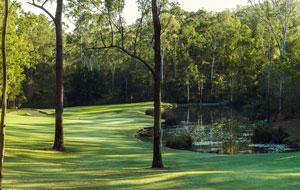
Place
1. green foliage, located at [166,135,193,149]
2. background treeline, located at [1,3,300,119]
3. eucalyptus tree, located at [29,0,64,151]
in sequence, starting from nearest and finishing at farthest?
1. eucalyptus tree, located at [29,0,64,151]
2. green foliage, located at [166,135,193,149]
3. background treeline, located at [1,3,300,119]

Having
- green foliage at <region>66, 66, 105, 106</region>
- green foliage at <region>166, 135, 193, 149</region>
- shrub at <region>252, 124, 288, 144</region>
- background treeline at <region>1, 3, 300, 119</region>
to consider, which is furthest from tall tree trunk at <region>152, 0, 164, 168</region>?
green foliage at <region>66, 66, 105, 106</region>

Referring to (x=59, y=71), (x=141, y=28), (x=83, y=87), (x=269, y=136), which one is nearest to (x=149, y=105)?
(x=83, y=87)

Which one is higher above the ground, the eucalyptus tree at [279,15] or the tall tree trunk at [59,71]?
the eucalyptus tree at [279,15]

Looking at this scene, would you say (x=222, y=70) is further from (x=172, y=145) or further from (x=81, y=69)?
(x=172, y=145)

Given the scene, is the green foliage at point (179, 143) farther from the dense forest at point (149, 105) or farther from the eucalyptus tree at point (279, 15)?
the eucalyptus tree at point (279, 15)

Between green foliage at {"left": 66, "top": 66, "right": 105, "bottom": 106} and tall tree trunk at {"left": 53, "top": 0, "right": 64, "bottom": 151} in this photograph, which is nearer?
tall tree trunk at {"left": 53, "top": 0, "right": 64, "bottom": 151}

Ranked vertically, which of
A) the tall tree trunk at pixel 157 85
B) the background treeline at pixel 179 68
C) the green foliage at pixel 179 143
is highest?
the background treeline at pixel 179 68

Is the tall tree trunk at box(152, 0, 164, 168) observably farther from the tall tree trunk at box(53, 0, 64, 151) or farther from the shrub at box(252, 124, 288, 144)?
the shrub at box(252, 124, 288, 144)

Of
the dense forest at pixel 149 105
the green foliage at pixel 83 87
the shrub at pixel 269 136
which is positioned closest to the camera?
the dense forest at pixel 149 105

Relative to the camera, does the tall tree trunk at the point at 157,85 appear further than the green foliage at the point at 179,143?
No

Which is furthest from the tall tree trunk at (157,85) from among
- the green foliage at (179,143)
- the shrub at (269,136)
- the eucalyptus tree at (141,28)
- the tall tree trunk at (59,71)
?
the shrub at (269,136)

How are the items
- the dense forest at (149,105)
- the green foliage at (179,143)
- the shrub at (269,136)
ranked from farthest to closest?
the shrub at (269,136)
the green foliage at (179,143)
the dense forest at (149,105)

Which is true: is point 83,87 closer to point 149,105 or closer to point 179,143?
point 149,105

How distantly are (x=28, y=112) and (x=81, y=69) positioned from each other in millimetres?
27811
